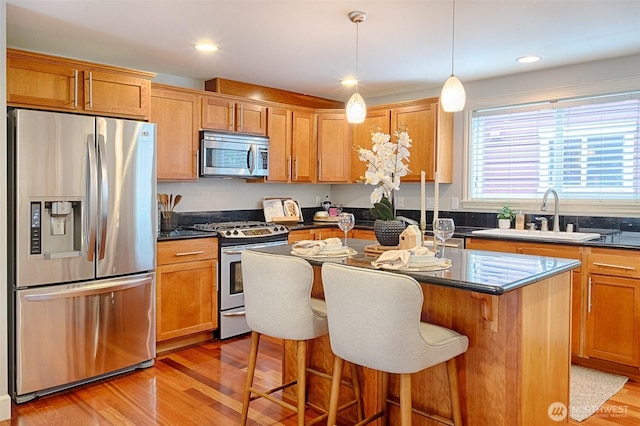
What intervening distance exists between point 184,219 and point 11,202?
1.68 metres

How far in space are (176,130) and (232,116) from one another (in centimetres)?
57

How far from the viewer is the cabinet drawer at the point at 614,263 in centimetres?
317

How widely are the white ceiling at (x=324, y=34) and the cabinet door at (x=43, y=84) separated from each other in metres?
0.28

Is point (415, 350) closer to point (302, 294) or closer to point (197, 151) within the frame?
point (302, 294)

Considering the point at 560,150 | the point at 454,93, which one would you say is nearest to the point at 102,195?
the point at 454,93

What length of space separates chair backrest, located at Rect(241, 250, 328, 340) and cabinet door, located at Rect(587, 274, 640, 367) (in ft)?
7.18

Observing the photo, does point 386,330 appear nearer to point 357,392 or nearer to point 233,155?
point 357,392

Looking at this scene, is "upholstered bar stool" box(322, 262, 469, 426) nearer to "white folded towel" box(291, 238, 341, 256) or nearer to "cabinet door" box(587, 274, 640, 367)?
"white folded towel" box(291, 238, 341, 256)

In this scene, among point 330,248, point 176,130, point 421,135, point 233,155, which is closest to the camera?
point 330,248

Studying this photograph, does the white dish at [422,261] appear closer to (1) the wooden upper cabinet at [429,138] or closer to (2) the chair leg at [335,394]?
(2) the chair leg at [335,394]

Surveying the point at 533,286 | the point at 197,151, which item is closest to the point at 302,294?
the point at 533,286

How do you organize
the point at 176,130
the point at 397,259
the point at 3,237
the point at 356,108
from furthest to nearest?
the point at 176,130
the point at 356,108
the point at 3,237
the point at 397,259

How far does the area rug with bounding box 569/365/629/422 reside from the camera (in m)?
2.79

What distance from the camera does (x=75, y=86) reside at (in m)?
3.13
